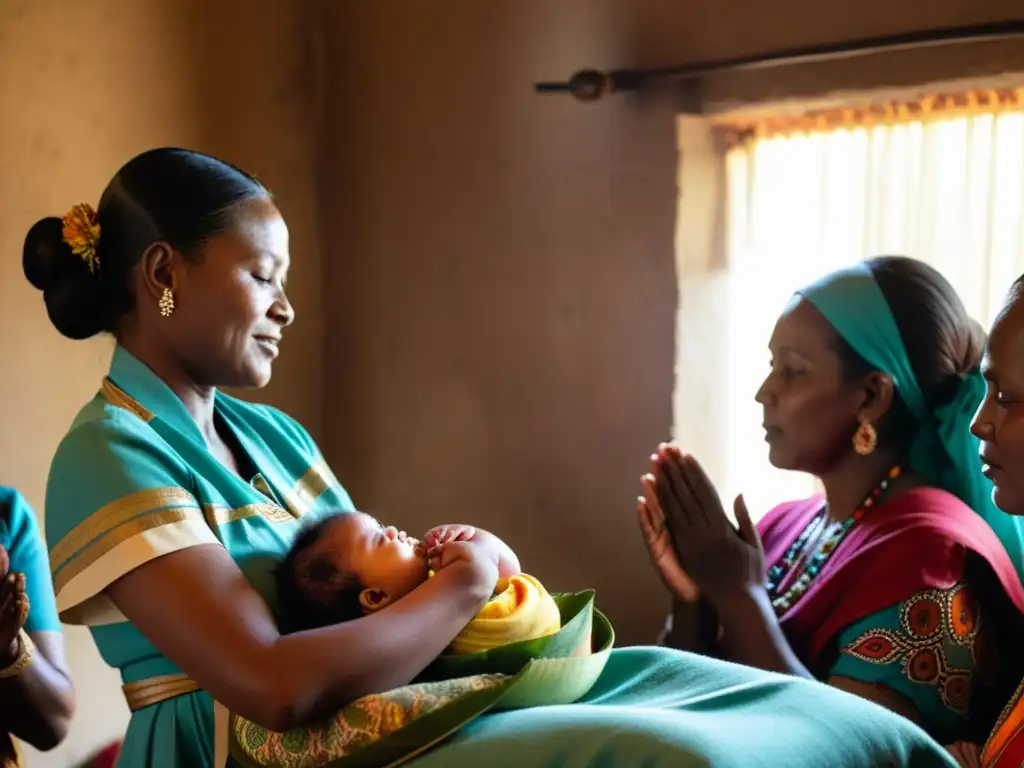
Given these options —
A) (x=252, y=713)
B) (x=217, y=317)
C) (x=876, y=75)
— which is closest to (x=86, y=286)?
(x=217, y=317)

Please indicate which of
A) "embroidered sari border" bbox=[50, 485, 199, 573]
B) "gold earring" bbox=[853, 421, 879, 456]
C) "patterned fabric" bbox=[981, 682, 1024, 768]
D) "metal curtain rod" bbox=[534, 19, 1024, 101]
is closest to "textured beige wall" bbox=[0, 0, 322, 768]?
"metal curtain rod" bbox=[534, 19, 1024, 101]

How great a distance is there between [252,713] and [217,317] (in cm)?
52

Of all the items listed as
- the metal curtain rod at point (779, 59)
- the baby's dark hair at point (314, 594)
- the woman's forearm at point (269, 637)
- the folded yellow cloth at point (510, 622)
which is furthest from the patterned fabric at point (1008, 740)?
the metal curtain rod at point (779, 59)

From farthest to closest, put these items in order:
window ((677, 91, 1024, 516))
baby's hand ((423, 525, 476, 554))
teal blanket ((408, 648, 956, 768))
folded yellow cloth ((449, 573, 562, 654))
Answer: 1. window ((677, 91, 1024, 516))
2. baby's hand ((423, 525, 476, 554))
3. folded yellow cloth ((449, 573, 562, 654))
4. teal blanket ((408, 648, 956, 768))

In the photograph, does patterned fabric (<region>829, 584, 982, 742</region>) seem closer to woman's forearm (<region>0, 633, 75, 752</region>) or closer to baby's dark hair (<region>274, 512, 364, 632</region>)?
baby's dark hair (<region>274, 512, 364, 632</region>)

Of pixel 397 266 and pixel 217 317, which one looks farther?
pixel 397 266

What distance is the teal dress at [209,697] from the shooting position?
1.10m

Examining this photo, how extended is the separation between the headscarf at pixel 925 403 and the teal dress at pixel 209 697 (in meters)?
0.71

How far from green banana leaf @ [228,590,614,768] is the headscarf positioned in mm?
778

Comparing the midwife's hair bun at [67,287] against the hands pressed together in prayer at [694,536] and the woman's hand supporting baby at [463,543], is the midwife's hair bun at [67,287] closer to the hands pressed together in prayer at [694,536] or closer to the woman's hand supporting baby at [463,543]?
the woman's hand supporting baby at [463,543]

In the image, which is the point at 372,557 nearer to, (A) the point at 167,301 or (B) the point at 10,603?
(A) the point at 167,301

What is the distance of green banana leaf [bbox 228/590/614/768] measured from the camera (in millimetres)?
1170

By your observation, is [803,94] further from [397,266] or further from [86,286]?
[86,286]

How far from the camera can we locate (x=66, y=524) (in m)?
1.32
